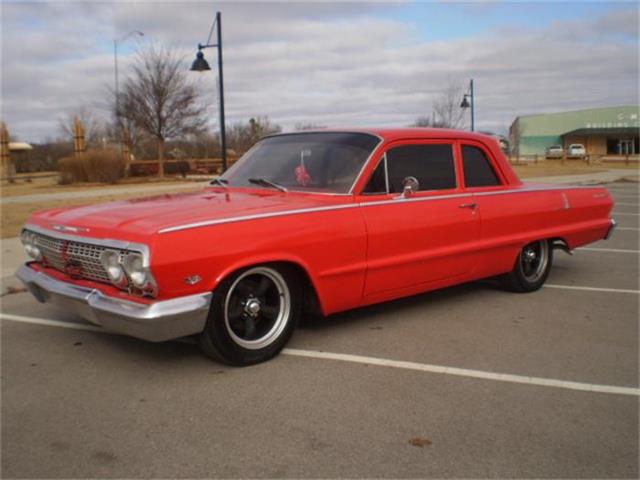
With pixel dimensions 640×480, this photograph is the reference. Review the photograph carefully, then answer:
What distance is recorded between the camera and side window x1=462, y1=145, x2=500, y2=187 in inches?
217

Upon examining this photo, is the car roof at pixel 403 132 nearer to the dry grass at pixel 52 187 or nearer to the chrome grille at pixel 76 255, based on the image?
the chrome grille at pixel 76 255

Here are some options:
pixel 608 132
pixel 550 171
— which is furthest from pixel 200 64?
pixel 608 132

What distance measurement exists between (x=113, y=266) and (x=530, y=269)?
13.4 ft

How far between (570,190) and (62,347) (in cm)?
488

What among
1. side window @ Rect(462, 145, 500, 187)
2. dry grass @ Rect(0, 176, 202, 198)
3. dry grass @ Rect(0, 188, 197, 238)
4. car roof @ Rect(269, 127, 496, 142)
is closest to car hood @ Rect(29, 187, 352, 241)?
car roof @ Rect(269, 127, 496, 142)

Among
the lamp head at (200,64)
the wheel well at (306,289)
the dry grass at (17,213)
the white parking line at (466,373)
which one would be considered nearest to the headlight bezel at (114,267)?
the wheel well at (306,289)

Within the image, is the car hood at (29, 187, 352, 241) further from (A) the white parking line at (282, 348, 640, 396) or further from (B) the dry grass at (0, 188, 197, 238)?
(B) the dry grass at (0, 188, 197, 238)

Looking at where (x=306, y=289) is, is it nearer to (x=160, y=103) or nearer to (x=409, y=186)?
(x=409, y=186)

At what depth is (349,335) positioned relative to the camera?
4.74 meters

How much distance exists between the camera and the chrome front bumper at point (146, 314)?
3.55 metres

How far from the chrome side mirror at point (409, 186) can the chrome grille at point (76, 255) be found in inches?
85.7

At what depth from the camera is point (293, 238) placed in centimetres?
410

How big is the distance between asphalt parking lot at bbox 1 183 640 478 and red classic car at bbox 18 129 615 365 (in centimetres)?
36

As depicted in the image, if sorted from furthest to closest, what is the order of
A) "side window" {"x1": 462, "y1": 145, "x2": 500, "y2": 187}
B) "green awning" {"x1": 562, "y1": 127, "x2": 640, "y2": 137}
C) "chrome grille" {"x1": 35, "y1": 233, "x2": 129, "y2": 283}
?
"green awning" {"x1": 562, "y1": 127, "x2": 640, "y2": 137} → "side window" {"x1": 462, "y1": 145, "x2": 500, "y2": 187} → "chrome grille" {"x1": 35, "y1": 233, "x2": 129, "y2": 283}
